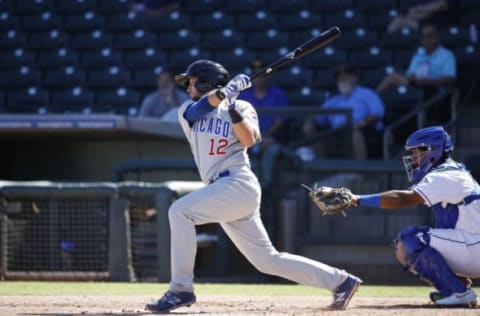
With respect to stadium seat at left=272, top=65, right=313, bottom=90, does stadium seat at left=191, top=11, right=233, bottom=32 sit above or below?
above

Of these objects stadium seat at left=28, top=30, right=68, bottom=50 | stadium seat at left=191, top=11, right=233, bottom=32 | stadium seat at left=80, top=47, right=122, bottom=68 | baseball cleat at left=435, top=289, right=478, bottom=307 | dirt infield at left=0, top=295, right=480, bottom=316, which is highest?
stadium seat at left=191, top=11, right=233, bottom=32

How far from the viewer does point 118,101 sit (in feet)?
42.2

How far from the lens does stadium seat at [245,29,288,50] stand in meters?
12.7

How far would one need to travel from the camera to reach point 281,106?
37.1ft

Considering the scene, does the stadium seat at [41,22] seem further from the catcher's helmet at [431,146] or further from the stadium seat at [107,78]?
the catcher's helmet at [431,146]

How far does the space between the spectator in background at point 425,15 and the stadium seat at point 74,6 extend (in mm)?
4398

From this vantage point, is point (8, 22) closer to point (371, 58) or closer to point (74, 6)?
point (74, 6)

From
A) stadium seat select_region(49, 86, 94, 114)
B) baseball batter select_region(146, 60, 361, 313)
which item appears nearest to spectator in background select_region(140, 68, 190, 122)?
stadium seat select_region(49, 86, 94, 114)

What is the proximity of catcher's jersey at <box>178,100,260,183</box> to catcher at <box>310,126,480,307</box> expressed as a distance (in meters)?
0.79

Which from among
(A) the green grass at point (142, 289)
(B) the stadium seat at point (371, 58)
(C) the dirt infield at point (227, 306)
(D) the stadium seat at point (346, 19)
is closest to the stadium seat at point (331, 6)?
(D) the stadium seat at point (346, 19)

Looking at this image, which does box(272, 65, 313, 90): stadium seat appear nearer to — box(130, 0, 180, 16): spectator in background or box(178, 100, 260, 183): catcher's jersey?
box(130, 0, 180, 16): spectator in background

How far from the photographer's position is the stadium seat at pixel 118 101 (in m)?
12.7

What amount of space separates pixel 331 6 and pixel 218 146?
7469 millimetres

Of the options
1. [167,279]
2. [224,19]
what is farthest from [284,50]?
[167,279]
